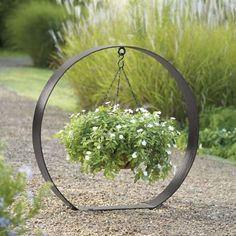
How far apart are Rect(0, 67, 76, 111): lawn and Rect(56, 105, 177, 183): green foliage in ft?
21.7

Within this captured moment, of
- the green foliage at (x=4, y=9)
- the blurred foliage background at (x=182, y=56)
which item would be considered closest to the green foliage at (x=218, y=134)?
the blurred foliage background at (x=182, y=56)

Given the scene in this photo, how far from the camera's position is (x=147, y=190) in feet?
21.5

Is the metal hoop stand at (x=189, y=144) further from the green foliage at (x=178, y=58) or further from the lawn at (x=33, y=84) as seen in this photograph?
the lawn at (x=33, y=84)

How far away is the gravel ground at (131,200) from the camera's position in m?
5.08

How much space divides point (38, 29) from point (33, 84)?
4.32 meters

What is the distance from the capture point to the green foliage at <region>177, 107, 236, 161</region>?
898 cm

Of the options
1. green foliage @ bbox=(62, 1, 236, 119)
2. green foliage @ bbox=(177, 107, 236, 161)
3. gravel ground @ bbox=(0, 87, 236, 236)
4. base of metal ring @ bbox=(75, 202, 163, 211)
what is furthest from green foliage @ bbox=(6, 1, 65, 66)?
base of metal ring @ bbox=(75, 202, 163, 211)

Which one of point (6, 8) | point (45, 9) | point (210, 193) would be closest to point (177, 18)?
point (210, 193)

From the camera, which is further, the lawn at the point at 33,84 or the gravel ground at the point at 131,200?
the lawn at the point at 33,84

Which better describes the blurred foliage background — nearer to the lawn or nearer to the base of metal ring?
the lawn

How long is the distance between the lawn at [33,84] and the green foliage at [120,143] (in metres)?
6.63

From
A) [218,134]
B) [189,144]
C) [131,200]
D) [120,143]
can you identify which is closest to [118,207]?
[120,143]

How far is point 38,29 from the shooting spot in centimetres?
2036

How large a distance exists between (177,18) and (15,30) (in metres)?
11.3
